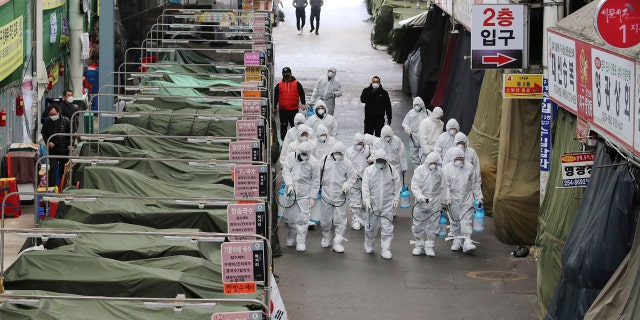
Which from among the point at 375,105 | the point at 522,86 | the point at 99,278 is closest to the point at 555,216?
the point at 522,86

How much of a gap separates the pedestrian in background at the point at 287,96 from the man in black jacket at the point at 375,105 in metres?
1.54

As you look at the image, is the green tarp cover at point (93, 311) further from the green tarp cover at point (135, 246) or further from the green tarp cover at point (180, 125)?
the green tarp cover at point (180, 125)

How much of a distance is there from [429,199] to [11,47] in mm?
7690

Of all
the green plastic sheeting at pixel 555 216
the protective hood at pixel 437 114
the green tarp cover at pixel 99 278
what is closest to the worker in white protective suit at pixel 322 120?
the protective hood at pixel 437 114

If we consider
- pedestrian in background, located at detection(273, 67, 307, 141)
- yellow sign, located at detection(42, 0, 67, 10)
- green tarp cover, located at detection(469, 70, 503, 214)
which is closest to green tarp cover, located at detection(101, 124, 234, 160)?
green tarp cover, located at detection(469, 70, 503, 214)

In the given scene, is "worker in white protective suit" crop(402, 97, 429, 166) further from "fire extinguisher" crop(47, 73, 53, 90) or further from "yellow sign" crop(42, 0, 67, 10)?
"yellow sign" crop(42, 0, 67, 10)

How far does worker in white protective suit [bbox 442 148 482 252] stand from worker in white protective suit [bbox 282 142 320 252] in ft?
7.32

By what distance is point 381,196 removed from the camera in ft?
65.5

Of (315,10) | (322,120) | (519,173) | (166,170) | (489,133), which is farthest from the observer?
(315,10)

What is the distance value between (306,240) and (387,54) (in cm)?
2421

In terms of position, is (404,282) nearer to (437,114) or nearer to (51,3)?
(437,114)

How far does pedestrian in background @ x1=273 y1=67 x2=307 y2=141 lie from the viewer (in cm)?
2803

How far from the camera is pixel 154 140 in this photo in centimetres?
1995

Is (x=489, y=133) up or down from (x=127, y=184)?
up
